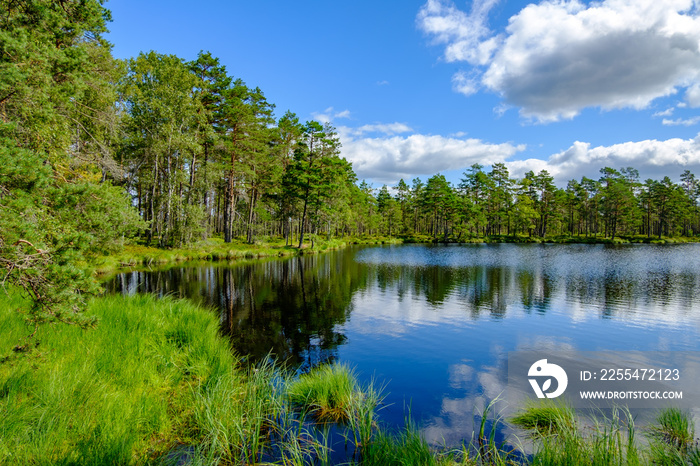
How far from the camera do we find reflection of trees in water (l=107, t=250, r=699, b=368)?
11.8 meters

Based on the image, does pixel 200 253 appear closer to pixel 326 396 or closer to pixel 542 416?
pixel 326 396

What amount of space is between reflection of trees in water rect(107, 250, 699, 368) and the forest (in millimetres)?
5042

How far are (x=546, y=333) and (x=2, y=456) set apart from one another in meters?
13.7

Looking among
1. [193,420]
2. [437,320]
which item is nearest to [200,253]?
[437,320]

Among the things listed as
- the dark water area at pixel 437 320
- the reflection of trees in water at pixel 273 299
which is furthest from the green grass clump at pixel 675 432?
the reflection of trees in water at pixel 273 299

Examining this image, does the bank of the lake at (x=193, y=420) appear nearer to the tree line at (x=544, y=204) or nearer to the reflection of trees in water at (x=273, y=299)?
the reflection of trees in water at (x=273, y=299)

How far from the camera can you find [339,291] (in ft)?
65.7

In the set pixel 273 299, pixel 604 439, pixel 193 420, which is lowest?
pixel 273 299

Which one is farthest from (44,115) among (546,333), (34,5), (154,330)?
(546,333)

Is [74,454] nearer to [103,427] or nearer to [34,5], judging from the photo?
[103,427]

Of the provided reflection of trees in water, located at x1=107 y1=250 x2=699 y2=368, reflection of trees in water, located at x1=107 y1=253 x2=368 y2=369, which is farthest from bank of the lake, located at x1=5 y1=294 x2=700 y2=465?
reflection of trees in water, located at x1=107 y1=250 x2=699 y2=368

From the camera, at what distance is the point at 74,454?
12.4 ft

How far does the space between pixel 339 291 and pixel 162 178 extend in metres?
31.0

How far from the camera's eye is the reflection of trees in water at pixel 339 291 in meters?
11.8
